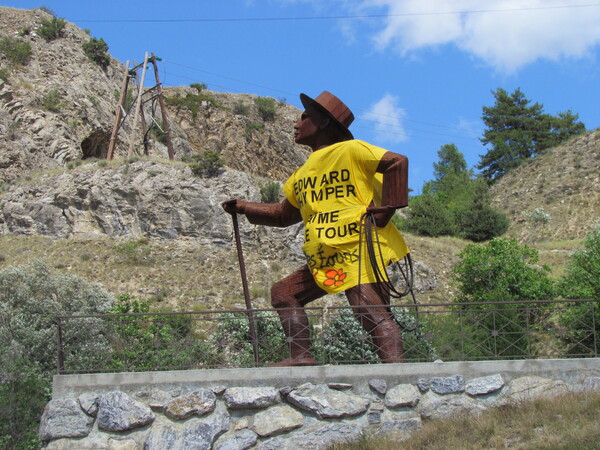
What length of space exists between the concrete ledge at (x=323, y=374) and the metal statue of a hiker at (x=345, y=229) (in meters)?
0.26

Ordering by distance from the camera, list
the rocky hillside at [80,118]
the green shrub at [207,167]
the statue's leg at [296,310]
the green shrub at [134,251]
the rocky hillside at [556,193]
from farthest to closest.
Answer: the rocky hillside at [556,193] → the rocky hillside at [80,118] → the green shrub at [207,167] → the green shrub at [134,251] → the statue's leg at [296,310]

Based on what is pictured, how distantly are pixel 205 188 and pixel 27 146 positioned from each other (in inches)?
472

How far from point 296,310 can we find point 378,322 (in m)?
0.99

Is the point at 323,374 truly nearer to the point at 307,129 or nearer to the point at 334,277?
the point at 334,277

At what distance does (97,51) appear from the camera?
171ft

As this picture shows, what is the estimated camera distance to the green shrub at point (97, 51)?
5143 centimetres

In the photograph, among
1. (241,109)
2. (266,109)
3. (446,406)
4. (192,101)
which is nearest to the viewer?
(446,406)

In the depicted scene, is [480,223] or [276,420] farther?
[480,223]

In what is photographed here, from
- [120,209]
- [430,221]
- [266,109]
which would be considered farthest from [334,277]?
[266,109]

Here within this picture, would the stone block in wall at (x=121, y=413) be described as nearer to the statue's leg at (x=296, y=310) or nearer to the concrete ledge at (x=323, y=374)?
the concrete ledge at (x=323, y=374)

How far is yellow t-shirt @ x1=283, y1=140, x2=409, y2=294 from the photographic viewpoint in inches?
310

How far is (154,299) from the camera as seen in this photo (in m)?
26.1

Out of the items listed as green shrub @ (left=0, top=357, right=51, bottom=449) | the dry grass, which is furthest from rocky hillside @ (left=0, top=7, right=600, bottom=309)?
the dry grass

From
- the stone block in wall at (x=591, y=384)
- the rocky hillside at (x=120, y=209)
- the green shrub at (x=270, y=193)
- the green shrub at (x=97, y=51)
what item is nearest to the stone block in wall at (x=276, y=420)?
the stone block in wall at (x=591, y=384)
